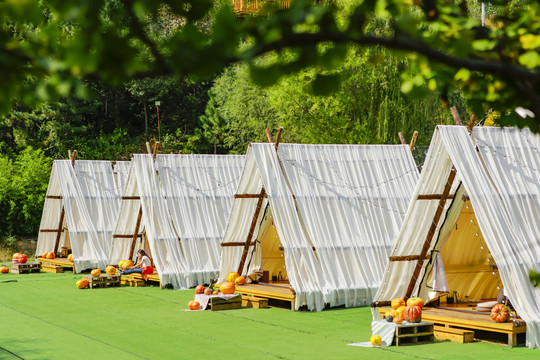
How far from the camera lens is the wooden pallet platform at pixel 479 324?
11.0m

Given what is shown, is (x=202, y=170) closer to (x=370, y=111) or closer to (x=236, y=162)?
(x=236, y=162)

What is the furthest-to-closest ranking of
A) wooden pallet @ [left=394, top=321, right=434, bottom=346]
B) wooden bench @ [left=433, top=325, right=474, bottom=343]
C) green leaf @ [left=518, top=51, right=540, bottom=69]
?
wooden bench @ [left=433, top=325, right=474, bottom=343], wooden pallet @ [left=394, top=321, right=434, bottom=346], green leaf @ [left=518, top=51, right=540, bottom=69]

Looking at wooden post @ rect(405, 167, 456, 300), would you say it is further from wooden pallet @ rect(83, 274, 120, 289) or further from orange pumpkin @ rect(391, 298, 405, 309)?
wooden pallet @ rect(83, 274, 120, 289)

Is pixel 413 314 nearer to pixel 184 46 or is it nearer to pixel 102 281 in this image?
pixel 102 281

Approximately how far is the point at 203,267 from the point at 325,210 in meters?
4.30

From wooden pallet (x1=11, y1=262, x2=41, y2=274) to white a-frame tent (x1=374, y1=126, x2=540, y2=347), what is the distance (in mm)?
14530

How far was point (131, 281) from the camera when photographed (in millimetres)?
20000

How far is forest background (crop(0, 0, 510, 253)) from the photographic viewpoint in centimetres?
3130

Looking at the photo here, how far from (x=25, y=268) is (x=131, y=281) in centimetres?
575

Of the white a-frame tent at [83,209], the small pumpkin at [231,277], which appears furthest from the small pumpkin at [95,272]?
the white a-frame tent at [83,209]

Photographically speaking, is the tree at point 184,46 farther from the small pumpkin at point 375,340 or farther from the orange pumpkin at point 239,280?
the orange pumpkin at point 239,280

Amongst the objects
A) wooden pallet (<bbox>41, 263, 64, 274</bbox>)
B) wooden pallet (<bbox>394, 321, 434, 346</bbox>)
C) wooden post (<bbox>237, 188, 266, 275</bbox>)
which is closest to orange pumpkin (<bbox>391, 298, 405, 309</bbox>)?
wooden pallet (<bbox>394, 321, 434, 346</bbox>)

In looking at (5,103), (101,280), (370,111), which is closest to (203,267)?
(101,280)

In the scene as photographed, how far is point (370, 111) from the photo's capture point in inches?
1260
